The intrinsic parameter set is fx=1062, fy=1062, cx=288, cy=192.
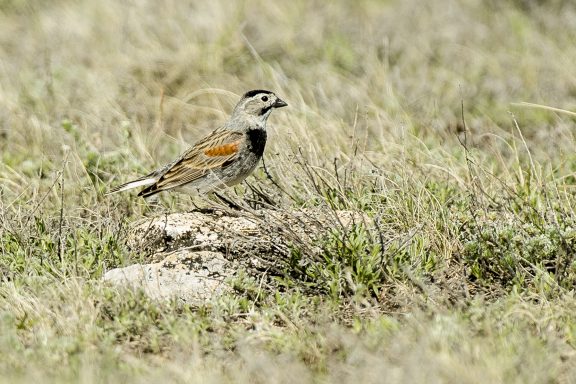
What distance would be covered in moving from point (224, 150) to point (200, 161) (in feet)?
0.64

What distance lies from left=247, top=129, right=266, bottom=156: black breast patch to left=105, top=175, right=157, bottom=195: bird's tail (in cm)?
74

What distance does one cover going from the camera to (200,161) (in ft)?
25.1

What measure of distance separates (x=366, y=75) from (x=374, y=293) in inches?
182

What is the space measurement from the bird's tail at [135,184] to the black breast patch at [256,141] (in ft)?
2.43

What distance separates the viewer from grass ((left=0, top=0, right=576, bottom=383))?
532cm

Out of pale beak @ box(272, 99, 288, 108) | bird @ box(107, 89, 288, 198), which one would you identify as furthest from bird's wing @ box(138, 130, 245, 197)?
pale beak @ box(272, 99, 288, 108)

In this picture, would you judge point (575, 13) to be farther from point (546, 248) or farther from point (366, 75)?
point (546, 248)

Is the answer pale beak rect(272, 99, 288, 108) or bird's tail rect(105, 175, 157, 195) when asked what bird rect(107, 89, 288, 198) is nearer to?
bird's tail rect(105, 175, 157, 195)

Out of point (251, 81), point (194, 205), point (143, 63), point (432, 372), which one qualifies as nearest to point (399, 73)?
point (251, 81)

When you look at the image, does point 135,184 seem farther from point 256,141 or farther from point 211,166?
point 256,141

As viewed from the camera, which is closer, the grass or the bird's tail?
the grass

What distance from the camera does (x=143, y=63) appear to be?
Answer: 416 inches

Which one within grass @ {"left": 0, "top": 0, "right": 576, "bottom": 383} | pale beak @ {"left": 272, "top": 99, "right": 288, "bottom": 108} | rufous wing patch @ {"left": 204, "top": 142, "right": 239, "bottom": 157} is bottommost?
grass @ {"left": 0, "top": 0, "right": 576, "bottom": 383}

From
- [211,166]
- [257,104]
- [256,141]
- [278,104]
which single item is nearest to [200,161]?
[211,166]
